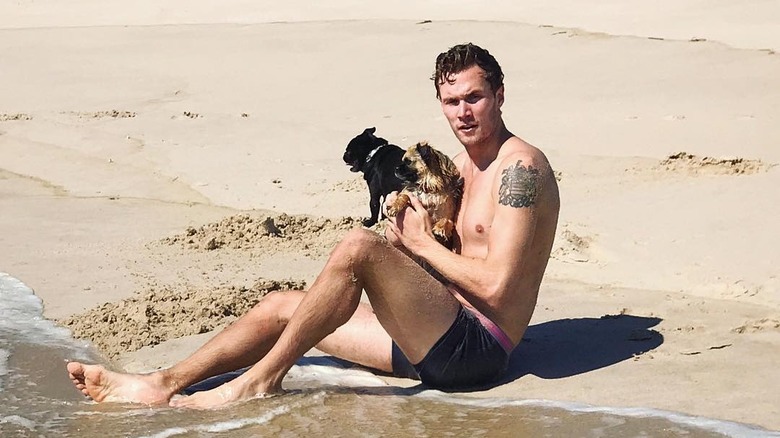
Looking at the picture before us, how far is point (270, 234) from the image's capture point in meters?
6.87

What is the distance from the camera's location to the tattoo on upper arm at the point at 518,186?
411cm

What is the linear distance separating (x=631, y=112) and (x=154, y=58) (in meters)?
7.00

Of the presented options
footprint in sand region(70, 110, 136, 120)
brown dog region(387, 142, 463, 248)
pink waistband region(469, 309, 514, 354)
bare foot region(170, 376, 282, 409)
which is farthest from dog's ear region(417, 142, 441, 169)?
footprint in sand region(70, 110, 136, 120)

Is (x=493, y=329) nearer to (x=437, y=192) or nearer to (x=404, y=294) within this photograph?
(x=404, y=294)

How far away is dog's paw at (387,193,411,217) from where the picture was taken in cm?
439

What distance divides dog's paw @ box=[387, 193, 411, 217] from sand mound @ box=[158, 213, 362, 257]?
2.17 metres

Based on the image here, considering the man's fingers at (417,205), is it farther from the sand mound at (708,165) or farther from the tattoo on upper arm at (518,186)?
the sand mound at (708,165)

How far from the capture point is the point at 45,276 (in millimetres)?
6336

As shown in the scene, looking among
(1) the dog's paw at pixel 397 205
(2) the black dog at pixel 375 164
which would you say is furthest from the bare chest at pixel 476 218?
(2) the black dog at pixel 375 164

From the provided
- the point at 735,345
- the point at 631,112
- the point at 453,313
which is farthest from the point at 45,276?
the point at 631,112

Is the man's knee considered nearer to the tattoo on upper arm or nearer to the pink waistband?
the pink waistband

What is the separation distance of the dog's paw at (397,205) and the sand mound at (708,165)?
3.29 metres

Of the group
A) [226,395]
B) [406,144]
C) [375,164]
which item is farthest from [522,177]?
[406,144]

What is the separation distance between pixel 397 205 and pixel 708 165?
349cm
